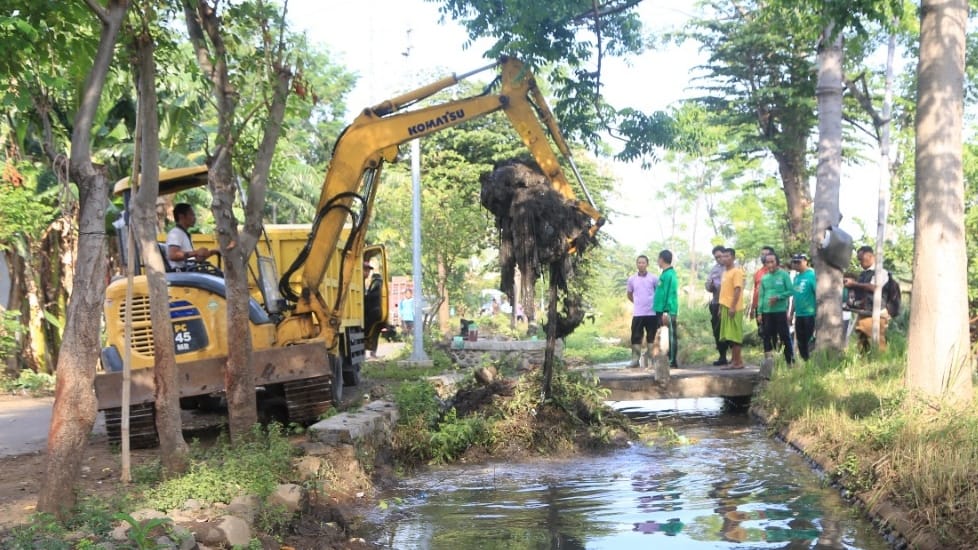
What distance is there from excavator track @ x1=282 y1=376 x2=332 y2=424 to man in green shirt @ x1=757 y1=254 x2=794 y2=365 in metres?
6.93

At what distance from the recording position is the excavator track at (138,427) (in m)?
10.0

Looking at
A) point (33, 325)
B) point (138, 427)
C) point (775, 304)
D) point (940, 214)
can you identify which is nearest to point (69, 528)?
point (138, 427)

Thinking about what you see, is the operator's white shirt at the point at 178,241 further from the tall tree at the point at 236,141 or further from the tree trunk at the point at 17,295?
the tree trunk at the point at 17,295

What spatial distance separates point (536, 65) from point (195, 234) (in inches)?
190

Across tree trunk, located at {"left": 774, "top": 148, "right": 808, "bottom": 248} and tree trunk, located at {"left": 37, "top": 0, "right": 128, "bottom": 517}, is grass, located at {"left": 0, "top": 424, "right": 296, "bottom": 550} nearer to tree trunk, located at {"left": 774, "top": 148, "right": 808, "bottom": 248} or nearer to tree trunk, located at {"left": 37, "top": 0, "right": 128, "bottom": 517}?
tree trunk, located at {"left": 37, "top": 0, "right": 128, "bottom": 517}

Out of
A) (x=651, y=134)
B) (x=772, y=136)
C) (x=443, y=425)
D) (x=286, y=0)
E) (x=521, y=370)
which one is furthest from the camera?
(x=772, y=136)

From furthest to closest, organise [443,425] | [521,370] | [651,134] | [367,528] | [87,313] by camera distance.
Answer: [521,370] < [651,134] < [443,425] < [367,528] < [87,313]

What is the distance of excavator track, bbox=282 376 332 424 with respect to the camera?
10.4 m

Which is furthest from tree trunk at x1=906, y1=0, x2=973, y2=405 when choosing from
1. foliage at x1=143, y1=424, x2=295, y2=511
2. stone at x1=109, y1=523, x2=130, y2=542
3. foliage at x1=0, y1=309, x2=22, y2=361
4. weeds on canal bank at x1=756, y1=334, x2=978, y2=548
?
foliage at x1=0, y1=309, x2=22, y2=361

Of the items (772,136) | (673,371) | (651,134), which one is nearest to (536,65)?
(651,134)

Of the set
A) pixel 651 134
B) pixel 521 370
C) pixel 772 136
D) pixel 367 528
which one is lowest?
pixel 367 528

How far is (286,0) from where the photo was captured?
29.2 feet

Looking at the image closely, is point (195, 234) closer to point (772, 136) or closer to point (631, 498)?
point (631, 498)

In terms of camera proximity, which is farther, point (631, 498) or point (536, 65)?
point (536, 65)
